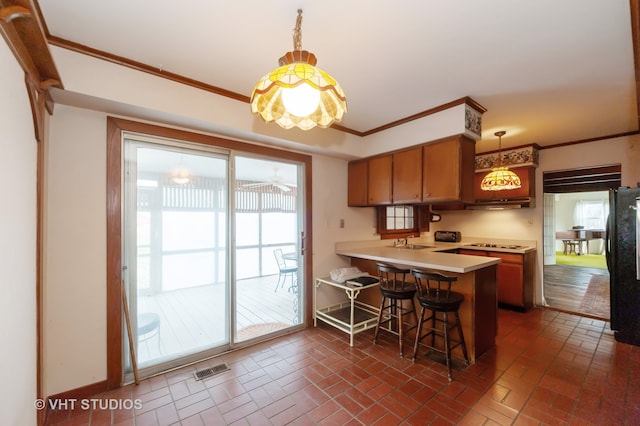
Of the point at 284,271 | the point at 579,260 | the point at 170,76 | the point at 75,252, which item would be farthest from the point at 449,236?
the point at 579,260

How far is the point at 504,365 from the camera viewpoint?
243cm

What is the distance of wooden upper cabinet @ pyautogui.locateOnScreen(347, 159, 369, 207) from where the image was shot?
3.65m

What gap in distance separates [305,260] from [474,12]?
2.75 m

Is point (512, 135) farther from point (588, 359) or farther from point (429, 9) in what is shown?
point (429, 9)

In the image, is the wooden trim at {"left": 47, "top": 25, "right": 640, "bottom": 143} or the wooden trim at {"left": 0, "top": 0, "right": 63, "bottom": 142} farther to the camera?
the wooden trim at {"left": 47, "top": 25, "right": 640, "bottom": 143}

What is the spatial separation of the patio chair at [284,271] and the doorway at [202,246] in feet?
0.06

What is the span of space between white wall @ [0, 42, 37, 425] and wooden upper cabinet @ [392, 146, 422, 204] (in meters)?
3.15

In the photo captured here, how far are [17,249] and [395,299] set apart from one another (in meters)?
2.83

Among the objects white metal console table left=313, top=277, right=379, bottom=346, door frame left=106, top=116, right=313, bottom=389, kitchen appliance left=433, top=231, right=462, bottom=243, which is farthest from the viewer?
kitchen appliance left=433, top=231, right=462, bottom=243

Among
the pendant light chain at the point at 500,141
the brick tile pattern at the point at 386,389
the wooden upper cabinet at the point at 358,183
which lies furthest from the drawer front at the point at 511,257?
the wooden upper cabinet at the point at 358,183

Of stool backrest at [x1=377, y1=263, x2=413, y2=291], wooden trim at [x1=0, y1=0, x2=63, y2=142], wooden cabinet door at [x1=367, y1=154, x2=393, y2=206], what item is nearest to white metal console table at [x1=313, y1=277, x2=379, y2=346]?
stool backrest at [x1=377, y1=263, x2=413, y2=291]

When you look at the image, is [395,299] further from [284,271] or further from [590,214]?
[590,214]

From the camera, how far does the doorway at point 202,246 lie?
2309 millimetres

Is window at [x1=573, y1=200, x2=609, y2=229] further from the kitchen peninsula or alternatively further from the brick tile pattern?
the kitchen peninsula
